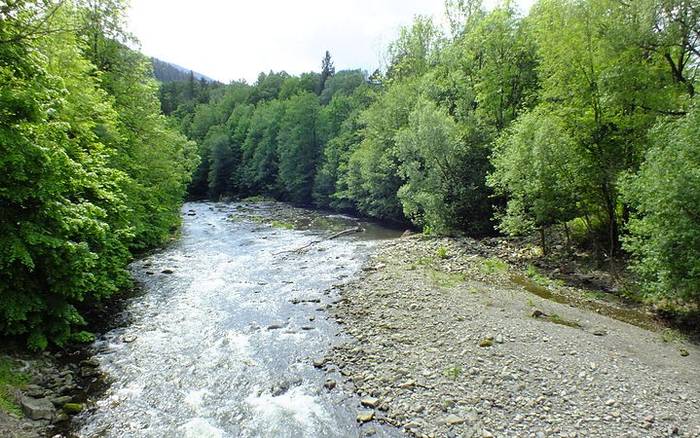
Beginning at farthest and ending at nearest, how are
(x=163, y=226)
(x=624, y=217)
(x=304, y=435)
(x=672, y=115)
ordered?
(x=163, y=226) < (x=624, y=217) < (x=672, y=115) < (x=304, y=435)

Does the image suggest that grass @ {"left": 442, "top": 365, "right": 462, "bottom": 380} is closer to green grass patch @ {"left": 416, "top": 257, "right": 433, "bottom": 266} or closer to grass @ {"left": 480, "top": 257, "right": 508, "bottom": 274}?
grass @ {"left": 480, "top": 257, "right": 508, "bottom": 274}

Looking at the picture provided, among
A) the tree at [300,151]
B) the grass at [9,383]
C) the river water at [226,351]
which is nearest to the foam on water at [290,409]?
the river water at [226,351]

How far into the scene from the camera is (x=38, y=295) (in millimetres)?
10555

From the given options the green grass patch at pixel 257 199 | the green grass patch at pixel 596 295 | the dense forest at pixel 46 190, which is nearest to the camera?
the dense forest at pixel 46 190

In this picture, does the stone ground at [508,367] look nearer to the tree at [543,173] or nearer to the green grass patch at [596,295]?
the green grass patch at [596,295]

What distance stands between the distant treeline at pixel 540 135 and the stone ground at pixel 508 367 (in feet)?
10.5

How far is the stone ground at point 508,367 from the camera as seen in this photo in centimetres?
857

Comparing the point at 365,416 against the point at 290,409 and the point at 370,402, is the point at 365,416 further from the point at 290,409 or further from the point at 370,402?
the point at 290,409

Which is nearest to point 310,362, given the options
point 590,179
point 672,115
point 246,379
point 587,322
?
point 246,379

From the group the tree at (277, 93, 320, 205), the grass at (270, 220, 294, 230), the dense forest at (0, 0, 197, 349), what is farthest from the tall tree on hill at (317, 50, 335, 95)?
the dense forest at (0, 0, 197, 349)

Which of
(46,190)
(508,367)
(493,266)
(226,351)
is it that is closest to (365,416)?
(508,367)

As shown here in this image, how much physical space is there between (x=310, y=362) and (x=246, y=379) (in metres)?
1.88

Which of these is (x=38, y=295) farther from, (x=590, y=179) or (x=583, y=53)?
(x=583, y=53)

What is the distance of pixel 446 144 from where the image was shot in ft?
92.1
